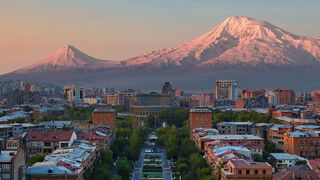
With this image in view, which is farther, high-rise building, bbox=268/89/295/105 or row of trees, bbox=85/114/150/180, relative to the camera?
high-rise building, bbox=268/89/295/105

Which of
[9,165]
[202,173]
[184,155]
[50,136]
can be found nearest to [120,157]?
[184,155]

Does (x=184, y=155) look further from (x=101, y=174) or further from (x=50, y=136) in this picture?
(x=101, y=174)

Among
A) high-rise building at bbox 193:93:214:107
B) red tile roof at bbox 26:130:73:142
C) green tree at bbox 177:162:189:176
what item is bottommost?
green tree at bbox 177:162:189:176

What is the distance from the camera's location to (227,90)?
120 m

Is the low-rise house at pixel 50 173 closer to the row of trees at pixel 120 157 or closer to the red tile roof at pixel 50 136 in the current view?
the row of trees at pixel 120 157

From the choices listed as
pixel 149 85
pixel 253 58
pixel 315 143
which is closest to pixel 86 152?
pixel 315 143

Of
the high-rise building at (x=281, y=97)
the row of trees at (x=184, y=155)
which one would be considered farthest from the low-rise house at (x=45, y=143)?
the high-rise building at (x=281, y=97)

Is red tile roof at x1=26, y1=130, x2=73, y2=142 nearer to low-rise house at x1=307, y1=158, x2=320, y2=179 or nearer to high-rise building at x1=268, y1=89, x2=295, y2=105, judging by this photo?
low-rise house at x1=307, y1=158, x2=320, y2=179

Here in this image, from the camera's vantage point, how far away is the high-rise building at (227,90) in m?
117

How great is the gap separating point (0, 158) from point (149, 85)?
133m

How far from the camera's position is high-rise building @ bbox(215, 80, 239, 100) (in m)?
117

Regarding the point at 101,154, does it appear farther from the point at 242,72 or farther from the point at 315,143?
the point at 242,72

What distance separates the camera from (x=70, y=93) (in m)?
126

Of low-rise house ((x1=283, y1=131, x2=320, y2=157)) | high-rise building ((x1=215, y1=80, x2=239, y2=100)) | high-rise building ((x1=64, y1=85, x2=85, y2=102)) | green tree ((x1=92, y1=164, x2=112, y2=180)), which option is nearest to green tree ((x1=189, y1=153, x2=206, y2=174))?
green tree ((x1=92, y1=164, x2=112, y2=180))
